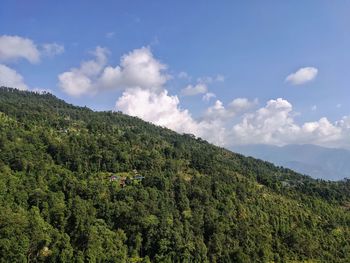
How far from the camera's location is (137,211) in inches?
4414

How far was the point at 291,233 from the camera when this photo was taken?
12050 centimetres

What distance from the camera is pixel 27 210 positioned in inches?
3967

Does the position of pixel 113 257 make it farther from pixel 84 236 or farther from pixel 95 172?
pixel 95 172

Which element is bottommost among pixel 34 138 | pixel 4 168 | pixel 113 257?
pixel 113 257

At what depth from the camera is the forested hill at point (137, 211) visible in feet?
306

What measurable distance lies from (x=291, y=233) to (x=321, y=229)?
18.5 metres

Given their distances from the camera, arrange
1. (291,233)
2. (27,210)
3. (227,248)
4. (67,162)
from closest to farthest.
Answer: (27,210) < (227,248) < (291,233) < (67,162)

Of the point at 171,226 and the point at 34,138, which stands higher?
the point at 34,138

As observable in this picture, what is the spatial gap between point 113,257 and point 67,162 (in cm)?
5958

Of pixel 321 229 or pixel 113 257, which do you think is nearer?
pixel 113 257

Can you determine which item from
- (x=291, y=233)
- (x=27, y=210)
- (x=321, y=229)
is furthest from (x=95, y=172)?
(x=321, y=229)

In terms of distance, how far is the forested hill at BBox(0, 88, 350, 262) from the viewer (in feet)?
306

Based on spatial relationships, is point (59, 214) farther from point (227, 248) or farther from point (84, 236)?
point (227, 248)

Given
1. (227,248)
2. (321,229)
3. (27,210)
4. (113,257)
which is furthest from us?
(321,229)
